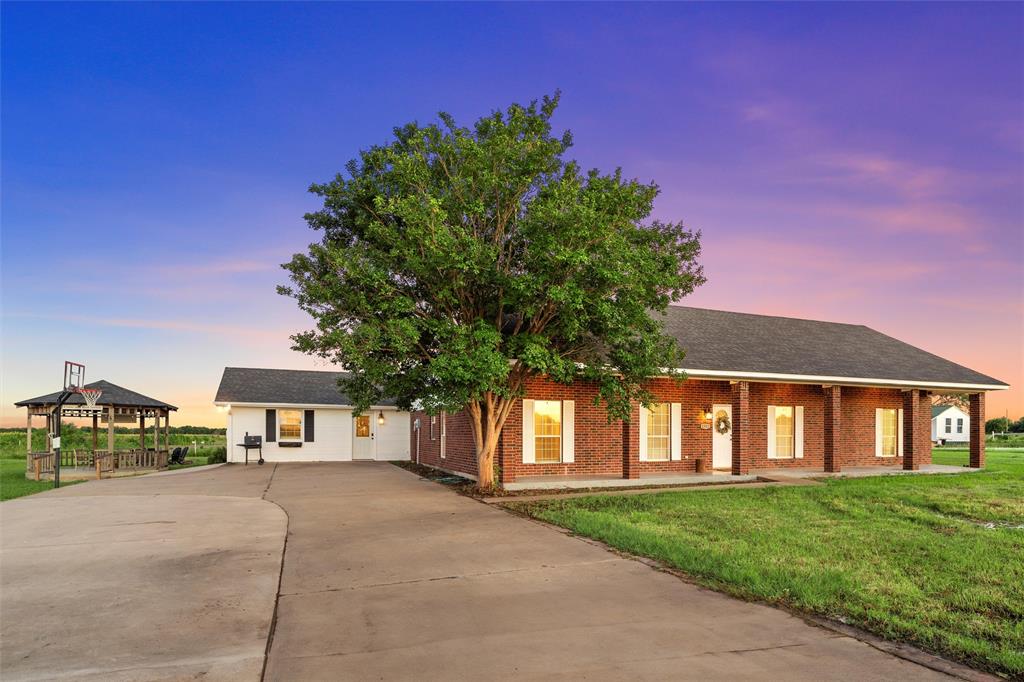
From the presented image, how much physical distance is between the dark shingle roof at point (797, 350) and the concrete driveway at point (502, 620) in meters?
11.2

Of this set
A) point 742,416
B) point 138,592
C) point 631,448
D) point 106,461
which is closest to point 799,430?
point 742,416

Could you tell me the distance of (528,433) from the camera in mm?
17969

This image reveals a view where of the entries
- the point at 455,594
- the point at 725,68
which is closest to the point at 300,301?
the point at 455,594

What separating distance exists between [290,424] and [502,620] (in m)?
25.0

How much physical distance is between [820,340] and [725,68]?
13253mm

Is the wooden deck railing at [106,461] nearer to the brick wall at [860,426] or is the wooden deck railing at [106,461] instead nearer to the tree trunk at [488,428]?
the tree trunk at [488,428]

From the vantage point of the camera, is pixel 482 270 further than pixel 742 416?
No

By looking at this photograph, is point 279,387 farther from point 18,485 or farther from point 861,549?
point 861,549

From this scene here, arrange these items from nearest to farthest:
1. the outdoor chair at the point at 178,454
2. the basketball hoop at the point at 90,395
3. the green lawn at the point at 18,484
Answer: the green lawn at the point at 18,484
the basketball hoop at the point at 90,395
the outdoor chair at the point at 178,454

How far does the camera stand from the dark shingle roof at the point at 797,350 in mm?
20016

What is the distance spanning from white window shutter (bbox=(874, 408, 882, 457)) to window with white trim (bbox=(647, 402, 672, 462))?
8801 millimetres

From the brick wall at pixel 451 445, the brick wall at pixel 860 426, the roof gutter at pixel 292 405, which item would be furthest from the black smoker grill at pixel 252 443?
the brick wall at pixel 860 426

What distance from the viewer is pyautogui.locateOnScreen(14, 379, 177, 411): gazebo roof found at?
74.8 feet

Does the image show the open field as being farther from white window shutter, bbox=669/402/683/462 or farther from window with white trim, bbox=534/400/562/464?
white window shutter, bbox=669/402/683/462
